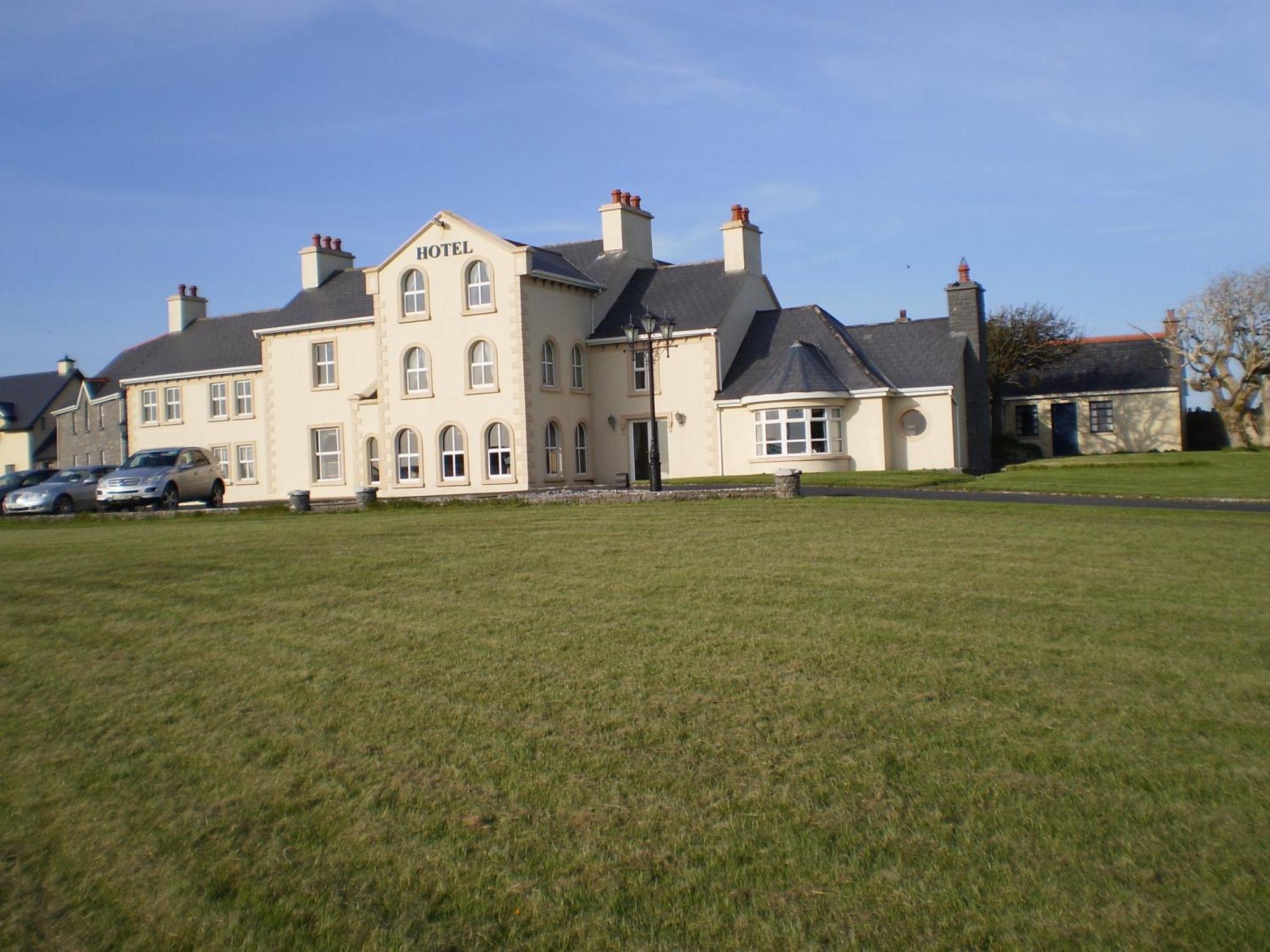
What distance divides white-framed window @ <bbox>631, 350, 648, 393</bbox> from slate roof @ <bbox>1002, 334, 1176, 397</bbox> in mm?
23372

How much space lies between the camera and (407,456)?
4069cm

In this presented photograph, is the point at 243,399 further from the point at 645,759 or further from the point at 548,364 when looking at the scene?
the point at 645,759

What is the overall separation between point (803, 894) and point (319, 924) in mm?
2271

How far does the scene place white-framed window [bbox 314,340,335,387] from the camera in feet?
147

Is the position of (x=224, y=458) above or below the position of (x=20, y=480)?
above

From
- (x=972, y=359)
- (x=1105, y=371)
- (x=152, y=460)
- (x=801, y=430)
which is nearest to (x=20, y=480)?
(x=152, y=460)

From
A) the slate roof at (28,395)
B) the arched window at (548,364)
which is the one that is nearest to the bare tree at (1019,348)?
the arched window at (548,364)

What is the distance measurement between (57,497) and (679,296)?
2119cm

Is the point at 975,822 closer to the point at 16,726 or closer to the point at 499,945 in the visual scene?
the point at 499,945

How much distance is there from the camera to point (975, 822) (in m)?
6.19

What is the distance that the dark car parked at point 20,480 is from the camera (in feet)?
125

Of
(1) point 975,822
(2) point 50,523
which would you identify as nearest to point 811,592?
(1) point 975,822

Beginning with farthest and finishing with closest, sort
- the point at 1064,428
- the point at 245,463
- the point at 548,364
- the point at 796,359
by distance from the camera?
the point at 1064,428 < the point at 245,463 < the point at 548,364 < the point at 796,359

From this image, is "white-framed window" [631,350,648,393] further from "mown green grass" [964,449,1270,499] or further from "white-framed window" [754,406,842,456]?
"mown green grass" [964,449,1270,499]
